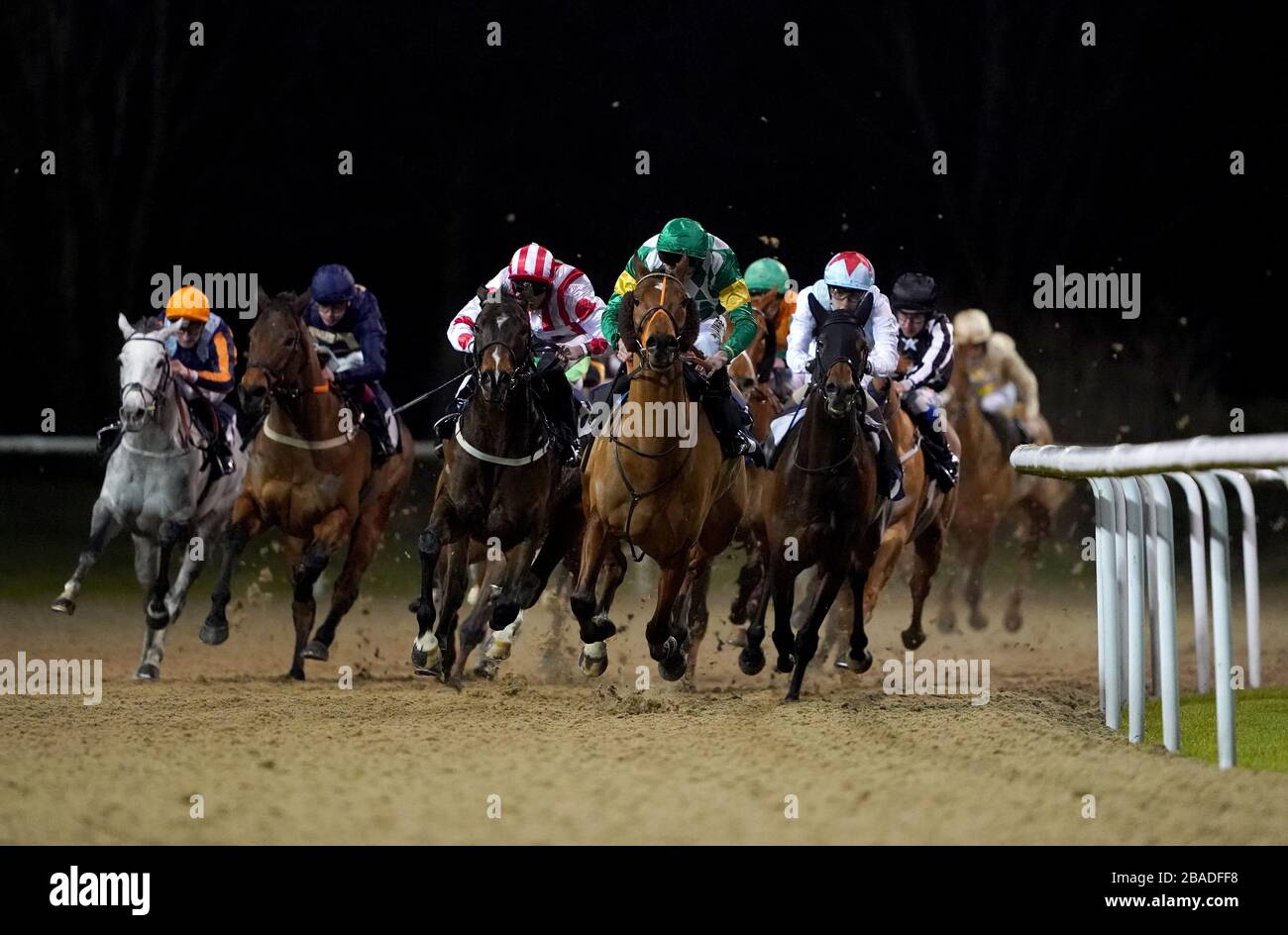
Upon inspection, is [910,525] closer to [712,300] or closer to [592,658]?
[712,300]

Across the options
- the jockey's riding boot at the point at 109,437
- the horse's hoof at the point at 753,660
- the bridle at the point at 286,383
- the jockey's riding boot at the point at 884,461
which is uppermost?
the bridle at the point at 286,383

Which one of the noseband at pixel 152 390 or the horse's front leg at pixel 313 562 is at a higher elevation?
the noseband at pixel 152 390

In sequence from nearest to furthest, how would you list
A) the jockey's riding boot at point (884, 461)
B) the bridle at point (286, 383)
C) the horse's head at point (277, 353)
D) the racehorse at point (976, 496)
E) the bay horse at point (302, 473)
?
the jockey's riding boot at point (884, 461)
the horse's head at point (277, 353)
the bridle at point (286, 383)
the bay horse at point (302, 473)
the racehorse at point (976, 496)

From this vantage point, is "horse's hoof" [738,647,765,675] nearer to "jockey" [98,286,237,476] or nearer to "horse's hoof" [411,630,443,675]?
"horse's hoof" [411,630,443,675]

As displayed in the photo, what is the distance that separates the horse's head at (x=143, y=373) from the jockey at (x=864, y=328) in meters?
3.10

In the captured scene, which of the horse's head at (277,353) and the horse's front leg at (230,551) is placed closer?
the horse's head at (277,353)

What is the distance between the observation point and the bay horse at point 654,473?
25.9 ft

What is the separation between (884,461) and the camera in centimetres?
921

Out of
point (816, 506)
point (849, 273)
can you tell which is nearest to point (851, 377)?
point (816, 506)

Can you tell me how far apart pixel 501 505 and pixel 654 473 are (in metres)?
0.87

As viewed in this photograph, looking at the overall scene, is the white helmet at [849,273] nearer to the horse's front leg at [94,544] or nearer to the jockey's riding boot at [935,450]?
the jockey's riding boot at [935,450]

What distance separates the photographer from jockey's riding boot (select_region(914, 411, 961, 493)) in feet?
35.1

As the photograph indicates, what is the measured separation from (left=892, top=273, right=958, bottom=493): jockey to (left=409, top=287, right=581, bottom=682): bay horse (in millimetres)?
2340

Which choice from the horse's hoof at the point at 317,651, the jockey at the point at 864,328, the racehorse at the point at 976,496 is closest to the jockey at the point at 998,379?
the racehorse at the point at 976,496
